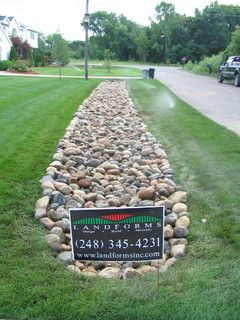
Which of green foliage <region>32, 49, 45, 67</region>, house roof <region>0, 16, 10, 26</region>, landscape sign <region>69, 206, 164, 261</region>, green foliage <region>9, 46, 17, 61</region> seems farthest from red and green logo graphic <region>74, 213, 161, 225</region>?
house roof <region>0, 16, 10, 26</region>

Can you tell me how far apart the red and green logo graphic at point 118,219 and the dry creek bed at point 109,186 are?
612 mm

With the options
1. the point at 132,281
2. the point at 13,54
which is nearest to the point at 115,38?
the point at 13,54

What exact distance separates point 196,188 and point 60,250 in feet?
7.66

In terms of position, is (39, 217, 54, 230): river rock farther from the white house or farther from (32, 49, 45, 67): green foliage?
(32, 49, 45, 67): green foliage

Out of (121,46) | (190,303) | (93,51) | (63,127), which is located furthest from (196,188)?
(121,46)

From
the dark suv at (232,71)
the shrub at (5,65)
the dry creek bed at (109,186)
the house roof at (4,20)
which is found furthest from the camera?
the house roof at (4,20)

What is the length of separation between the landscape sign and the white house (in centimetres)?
4627

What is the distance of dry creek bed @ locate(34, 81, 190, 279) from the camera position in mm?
4004

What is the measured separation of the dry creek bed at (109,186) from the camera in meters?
4.00

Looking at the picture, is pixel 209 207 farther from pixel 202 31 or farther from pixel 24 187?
pixel 202 31

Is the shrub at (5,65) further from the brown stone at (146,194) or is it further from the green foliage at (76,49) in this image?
the brown stone at (146,194)

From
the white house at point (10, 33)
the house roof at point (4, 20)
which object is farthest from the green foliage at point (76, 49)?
the house roof at point (4, 20)

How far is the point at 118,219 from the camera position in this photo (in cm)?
322

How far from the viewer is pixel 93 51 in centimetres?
8306
